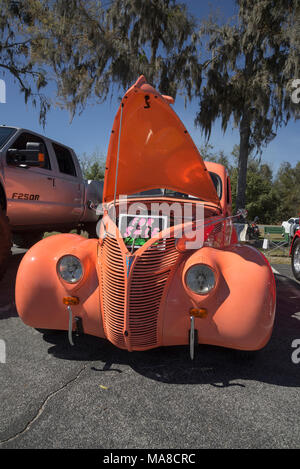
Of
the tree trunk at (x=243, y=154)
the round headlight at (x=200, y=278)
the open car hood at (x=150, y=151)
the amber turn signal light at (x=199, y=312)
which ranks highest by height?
the tree trunk at (x=243, y=154)

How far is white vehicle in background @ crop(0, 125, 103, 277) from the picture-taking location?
4.46 m

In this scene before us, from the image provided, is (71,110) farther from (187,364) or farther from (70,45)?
(187,364)

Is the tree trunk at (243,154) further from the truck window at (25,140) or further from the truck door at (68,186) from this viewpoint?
the truck window at (25,140)

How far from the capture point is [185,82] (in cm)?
1314

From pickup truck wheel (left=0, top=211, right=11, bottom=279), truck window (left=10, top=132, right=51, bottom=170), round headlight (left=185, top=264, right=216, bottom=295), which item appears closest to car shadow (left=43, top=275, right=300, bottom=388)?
round headlight (left=185, top=264, right=216, bottom=295)

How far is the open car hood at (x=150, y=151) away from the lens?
2943 millimetres

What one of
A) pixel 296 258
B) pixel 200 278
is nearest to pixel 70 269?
pixel 200 278

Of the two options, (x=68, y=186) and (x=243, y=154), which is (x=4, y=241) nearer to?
(x=68, y=186)

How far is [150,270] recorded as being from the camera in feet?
8.62

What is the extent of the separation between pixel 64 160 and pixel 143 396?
5.44 meters

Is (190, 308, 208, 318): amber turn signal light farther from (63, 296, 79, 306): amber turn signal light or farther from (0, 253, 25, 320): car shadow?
(0, 253, 25, 320): car shadow

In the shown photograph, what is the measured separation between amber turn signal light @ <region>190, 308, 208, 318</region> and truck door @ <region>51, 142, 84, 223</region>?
4333 millimetres

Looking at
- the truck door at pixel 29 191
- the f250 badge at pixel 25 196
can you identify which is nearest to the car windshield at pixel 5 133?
the truck door at pixel 29 191
